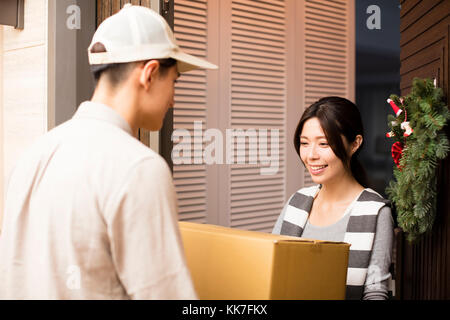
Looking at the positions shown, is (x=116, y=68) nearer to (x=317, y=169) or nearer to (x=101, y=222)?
(x=101, y=222)

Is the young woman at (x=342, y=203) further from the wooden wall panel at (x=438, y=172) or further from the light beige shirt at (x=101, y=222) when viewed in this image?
the light beige shirt at (x=101, y=222)

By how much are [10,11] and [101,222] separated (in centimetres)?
233

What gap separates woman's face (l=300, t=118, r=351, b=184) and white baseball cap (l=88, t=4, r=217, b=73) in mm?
1008

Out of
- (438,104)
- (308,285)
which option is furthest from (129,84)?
(438,104)

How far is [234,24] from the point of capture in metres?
3.97

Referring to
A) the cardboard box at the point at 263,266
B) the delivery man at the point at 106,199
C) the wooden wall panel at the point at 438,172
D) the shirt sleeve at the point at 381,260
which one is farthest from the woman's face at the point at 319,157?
the delivery man at the point at 106,199

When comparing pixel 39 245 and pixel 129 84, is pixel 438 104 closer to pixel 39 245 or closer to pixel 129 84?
pixel 129 84

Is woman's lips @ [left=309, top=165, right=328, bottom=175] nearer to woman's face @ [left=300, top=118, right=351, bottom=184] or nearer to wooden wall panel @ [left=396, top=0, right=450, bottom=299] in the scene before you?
woman's face @ [left=300, top=118, right=351, bottom=184]

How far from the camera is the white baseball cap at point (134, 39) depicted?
3.55 feet

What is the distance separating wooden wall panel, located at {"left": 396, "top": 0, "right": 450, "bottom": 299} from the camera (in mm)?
1929

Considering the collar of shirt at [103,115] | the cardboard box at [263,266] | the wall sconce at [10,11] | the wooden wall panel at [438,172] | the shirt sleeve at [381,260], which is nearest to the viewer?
the collar of shirt at [103,115]

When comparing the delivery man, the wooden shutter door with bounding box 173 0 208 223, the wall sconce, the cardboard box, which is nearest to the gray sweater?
the cardboard box

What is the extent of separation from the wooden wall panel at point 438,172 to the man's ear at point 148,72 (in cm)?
125

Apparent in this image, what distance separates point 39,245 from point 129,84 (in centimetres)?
38
